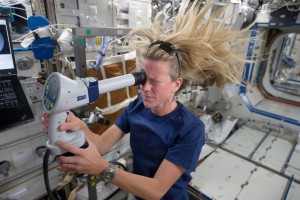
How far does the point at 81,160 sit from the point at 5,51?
3.13 feet

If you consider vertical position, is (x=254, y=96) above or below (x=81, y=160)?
below

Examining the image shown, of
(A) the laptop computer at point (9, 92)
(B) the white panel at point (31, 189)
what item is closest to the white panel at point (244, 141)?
(B) the white panel at point (31, 189)

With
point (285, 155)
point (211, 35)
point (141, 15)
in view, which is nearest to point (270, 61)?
point (285, 155)

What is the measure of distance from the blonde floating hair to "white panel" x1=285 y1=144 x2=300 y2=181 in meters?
2.14

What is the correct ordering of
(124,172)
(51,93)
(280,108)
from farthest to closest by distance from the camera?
(280,108) < (124,172) < (51,93)

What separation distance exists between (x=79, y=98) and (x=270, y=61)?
182 inches

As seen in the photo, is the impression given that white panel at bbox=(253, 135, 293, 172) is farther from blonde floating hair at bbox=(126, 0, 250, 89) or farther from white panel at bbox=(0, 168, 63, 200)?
white panel at bbox=(0, 168, 63, 200)

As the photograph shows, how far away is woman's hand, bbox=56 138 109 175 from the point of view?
0.76 m

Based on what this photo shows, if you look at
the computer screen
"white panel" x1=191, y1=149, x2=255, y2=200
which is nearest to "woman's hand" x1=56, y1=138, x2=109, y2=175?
the computer screen

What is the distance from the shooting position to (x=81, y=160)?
2.58 feet

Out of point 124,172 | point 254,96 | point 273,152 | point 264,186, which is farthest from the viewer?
point 254,96

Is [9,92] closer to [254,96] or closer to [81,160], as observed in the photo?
[81,160]

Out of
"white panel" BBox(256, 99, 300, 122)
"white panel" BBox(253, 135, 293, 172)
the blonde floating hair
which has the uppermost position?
the blonde floating hair

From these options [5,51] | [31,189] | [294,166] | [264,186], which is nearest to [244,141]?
[294,166]
